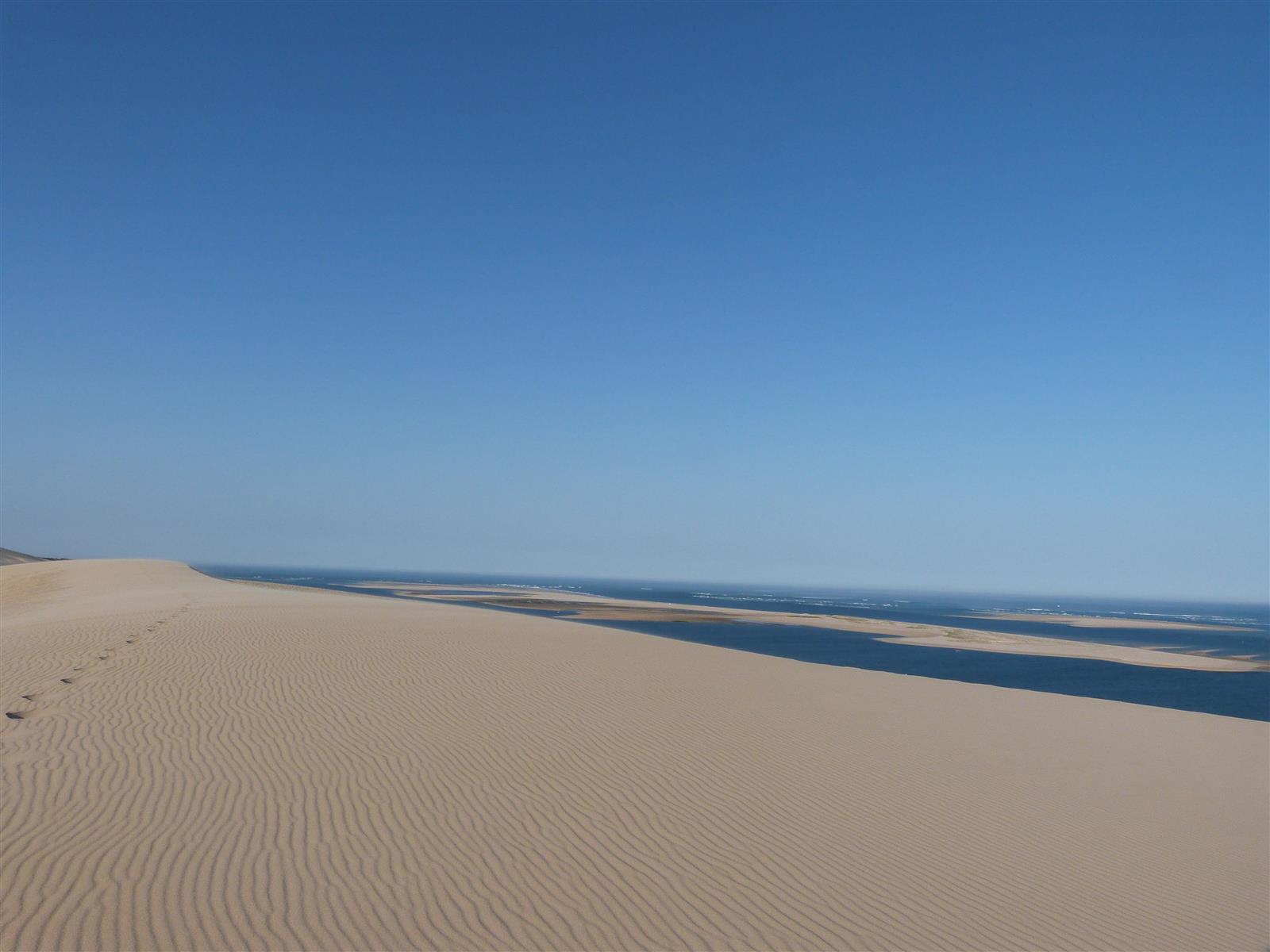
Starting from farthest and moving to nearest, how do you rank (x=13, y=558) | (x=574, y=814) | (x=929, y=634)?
(x=13, y=558) → (x=929, y=634) → (x=574, y=814)

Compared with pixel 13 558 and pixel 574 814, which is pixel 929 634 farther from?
pixel 13 558

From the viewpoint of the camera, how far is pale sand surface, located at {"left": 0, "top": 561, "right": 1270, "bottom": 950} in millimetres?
6148

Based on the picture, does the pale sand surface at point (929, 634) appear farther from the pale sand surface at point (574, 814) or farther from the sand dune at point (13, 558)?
the sand dune at point (13, 558)

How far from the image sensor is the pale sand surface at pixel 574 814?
20.2 ft

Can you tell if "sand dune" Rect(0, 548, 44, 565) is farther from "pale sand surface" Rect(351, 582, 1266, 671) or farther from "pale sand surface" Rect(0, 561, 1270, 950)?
"pale sand surface" Rect(0, 561, 1270, 950)

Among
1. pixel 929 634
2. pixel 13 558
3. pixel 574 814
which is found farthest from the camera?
pixel 13 558

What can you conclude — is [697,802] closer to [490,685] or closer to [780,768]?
[780,768]

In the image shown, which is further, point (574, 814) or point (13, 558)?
point (13, 558)

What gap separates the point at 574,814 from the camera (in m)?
8.45

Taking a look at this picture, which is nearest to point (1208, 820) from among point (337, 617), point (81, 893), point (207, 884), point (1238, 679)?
point (207, 884)

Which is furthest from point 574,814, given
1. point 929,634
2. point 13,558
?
point 13,558

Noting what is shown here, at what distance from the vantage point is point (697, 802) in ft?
30.0

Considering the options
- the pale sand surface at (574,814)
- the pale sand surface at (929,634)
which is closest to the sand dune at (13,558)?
the pale sand surface at (929,634)

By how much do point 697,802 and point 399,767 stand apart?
3601mm
